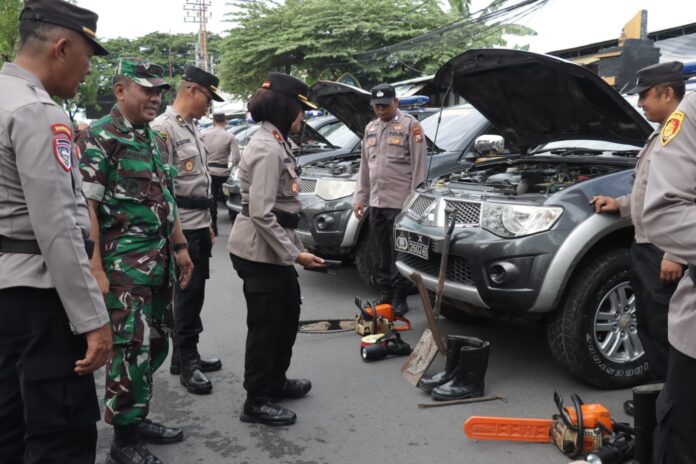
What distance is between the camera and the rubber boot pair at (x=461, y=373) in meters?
3.62

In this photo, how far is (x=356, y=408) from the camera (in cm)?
358

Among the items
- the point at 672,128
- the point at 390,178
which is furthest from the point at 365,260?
the point at 672,128

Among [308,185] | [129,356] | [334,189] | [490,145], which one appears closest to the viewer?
[129,356]

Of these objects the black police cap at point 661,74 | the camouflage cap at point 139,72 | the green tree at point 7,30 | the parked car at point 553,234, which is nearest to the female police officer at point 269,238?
the camouflage cap at point 139,72

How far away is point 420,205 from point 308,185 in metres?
2.07

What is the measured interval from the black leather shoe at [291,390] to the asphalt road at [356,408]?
0.16ft

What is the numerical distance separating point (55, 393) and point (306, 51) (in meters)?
21.6

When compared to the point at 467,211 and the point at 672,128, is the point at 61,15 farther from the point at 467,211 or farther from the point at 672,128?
the point at 467,211

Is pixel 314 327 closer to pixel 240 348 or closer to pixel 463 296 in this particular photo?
pixel 240 348

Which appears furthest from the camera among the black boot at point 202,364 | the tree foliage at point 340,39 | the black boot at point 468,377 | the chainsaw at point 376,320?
the tree foliage at point 340,39

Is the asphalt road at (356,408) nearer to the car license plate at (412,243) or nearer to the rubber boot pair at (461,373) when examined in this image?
the rubber boot pair at (461,373)

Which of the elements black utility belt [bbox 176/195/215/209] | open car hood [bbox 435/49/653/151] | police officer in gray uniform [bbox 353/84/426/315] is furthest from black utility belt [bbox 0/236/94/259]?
police officer in gray uniform [bbox 353/84/426/315]

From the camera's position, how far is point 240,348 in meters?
4.60

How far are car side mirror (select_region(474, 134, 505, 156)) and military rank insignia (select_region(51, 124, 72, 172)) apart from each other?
4.02m
